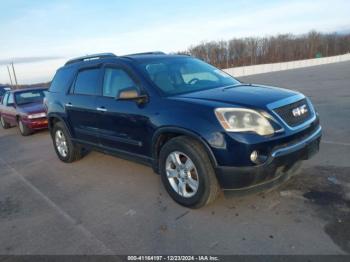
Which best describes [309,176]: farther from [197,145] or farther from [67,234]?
[67,234]

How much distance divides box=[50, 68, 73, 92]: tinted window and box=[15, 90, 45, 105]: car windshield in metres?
5.26

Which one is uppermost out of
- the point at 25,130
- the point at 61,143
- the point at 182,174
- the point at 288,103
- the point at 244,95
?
the point at 244,95

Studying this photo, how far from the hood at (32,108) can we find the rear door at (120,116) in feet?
19.5

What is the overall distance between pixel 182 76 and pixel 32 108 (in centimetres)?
733

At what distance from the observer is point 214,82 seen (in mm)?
4770

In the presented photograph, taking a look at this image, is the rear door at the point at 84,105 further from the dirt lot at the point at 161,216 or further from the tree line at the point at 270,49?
the tree line at the point at 270,49

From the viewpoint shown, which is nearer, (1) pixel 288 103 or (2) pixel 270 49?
(1) pixel 288 103

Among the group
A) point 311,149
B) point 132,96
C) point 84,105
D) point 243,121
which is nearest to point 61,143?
point 84,105

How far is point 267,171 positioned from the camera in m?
3.44

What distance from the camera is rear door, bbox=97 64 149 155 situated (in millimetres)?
4366

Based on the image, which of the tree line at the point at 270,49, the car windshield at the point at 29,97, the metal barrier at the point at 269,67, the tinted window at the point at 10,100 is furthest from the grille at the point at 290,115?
the tree line at the point at 270,49

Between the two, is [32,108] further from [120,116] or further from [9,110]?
[120,116]

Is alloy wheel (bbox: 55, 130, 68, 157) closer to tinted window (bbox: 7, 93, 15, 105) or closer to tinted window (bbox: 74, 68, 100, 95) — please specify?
tinted window (bbox: 74, 68, 100, 95)

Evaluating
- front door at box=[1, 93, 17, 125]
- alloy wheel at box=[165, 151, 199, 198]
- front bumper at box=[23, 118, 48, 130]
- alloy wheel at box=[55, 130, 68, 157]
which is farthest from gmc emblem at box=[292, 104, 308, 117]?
front door at box=[1, 93, 17, 125]
